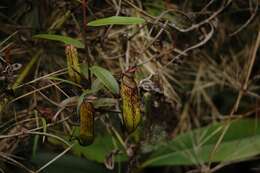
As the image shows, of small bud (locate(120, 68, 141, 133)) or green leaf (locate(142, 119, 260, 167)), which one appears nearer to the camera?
small bud (locate(120, 68, 141, 133))

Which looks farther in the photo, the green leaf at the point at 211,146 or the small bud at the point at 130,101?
the green leaf at the point at 211,146

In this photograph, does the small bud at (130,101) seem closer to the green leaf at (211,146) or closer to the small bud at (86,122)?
the small bud at (86,122)

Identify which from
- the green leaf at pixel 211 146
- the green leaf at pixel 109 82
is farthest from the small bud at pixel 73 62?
the green leaf at pixel 211 146

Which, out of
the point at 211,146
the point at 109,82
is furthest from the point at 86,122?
the point at 211,146

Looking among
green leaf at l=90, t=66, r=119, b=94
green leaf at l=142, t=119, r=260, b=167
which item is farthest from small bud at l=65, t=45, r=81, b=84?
green leaf at l=142, t=119, r=260, b=167

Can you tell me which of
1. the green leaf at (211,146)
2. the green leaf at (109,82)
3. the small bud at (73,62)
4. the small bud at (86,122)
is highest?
the small bud at (73,62)

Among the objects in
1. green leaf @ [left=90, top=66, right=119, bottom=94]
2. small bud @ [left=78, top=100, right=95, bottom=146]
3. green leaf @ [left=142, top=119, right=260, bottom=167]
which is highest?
green leaf @ [left=90, top=66, right=119, bottom=94]

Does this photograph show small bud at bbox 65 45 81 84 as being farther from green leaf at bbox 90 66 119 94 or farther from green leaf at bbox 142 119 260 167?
green leaf at bbox 142 119 260 167

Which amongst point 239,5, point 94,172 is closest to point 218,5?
point 239,5

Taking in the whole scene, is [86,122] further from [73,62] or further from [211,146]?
[211,146]
